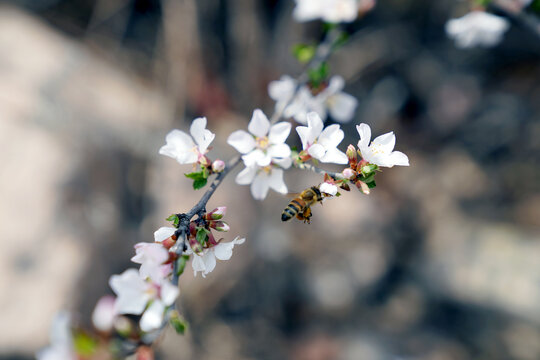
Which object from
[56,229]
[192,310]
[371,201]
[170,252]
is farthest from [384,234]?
[170,252]

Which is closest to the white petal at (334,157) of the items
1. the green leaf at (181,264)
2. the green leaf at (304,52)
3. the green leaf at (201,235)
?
the green leaf at (201,235)

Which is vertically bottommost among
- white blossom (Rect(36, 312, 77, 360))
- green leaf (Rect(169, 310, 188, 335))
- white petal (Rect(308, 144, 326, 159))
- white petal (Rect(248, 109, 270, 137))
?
green leaf (Rect(169, 310, 188, 335))

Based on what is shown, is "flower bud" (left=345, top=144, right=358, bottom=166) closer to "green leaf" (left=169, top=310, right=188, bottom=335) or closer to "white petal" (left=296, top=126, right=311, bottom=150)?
"white petal" (left=296, top=126, right=311, bottom=150)

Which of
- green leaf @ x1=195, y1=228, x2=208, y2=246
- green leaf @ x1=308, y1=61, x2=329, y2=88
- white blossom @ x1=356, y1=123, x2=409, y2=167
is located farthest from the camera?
green leaf @ x1=308, y1=61, x2=329, y2=88

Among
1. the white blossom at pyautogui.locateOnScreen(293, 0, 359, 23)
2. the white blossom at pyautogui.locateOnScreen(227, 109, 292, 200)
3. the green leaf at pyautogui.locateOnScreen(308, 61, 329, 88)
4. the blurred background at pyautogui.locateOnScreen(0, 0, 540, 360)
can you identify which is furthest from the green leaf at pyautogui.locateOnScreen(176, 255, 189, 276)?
the blurred background at pyautogui.locateOnScreen(0, 0, 540, 360)

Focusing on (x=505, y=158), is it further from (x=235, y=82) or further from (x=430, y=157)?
(x=235, y=82)

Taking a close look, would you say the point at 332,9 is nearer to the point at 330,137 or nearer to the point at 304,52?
the point at 304,52

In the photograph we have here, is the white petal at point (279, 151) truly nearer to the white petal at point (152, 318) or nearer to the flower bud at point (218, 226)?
the flower bud at point (218, 226)
